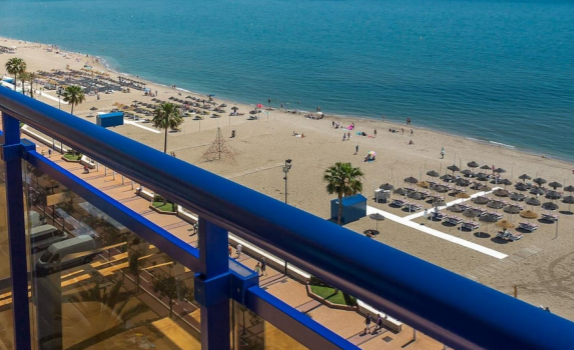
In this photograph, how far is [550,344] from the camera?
865mm

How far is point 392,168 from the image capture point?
38719mm

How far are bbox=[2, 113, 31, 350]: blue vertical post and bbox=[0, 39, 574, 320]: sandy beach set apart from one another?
22.4 metres

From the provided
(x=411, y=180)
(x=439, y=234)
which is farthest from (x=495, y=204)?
(x=439, y=234)

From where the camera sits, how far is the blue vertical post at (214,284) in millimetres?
1646

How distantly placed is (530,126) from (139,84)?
1558 inches

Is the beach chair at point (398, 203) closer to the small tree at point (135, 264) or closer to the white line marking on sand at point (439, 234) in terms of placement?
the white line marking on sand at point (439, 234)

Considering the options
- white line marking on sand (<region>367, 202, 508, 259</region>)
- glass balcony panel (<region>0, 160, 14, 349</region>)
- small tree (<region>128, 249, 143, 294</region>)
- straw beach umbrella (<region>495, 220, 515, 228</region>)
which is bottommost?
white line marking on sand (<region>367, 202, 508, 259</region>)

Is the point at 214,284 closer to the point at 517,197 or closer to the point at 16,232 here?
the point at 16,232

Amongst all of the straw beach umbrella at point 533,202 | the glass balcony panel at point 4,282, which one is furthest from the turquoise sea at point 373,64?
the glass balcony panel at point 4,282

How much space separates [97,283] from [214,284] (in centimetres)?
96

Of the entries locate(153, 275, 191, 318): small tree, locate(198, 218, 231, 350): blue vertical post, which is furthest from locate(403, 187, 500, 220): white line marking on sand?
locate(198, 218, 231, 350): blue vertical post

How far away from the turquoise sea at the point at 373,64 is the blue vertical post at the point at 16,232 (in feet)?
154

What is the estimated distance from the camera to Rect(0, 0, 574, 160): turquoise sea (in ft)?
197

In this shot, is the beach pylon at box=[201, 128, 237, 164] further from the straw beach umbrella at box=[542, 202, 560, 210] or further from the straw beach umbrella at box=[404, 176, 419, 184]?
the straw beach umbrella at box=[542, 202, 560, 210]
